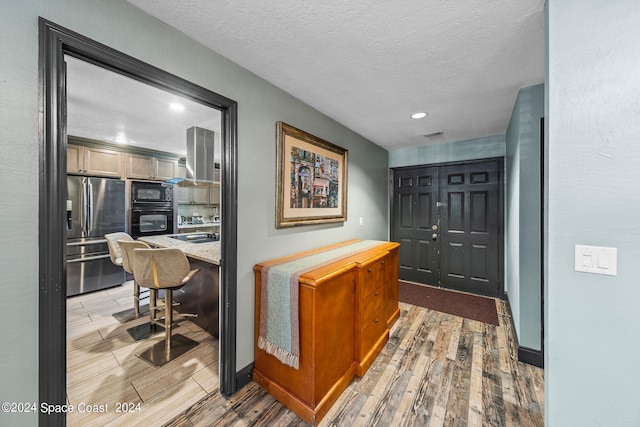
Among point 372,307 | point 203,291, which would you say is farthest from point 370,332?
point 203,291

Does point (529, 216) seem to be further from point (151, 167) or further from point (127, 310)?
point (151, 167)

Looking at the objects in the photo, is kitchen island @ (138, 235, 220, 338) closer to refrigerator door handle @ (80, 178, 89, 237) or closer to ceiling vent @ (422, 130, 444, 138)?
refrigerator door handle @ (80, 178, 89, 237)

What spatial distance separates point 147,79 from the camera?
4.45ft

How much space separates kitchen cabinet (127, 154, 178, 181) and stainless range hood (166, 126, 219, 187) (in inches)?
69.4

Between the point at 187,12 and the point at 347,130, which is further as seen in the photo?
the point at 347,130

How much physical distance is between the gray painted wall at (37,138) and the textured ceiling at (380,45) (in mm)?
125

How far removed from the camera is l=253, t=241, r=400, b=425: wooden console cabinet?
5.17 ft

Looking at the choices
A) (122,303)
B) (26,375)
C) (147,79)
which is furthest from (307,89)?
(122,303)

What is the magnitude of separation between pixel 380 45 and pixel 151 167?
480cm

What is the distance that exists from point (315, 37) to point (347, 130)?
174 cm

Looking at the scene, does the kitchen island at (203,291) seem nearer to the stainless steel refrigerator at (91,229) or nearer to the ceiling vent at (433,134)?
the stainless steel refrigerator at (91,229)

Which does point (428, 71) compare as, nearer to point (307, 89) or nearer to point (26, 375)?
point (307, 89)

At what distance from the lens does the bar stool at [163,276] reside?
2234 millimetres

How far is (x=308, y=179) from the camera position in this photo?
2.50 metres
